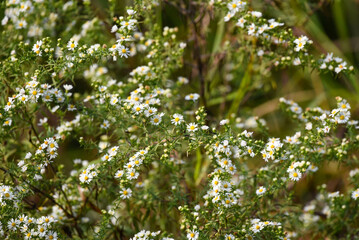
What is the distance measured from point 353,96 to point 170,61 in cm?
163

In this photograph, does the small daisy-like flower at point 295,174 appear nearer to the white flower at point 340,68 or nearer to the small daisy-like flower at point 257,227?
the small daisy-like flower at point 257,227

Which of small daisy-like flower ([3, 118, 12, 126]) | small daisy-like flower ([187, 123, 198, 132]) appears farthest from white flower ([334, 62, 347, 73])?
small daisy-like flower ([3, 118, 12, 126])

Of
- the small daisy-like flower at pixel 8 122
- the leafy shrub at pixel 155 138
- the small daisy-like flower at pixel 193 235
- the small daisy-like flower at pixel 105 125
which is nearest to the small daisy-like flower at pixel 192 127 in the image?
the leafy shrub at pixel 155 138

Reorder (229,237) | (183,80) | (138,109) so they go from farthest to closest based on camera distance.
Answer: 1. (183,80)
2. (138,109)
3. (229,237)

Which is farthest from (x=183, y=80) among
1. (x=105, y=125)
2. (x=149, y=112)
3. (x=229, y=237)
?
(x=229, y=237)

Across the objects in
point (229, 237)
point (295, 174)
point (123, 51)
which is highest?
point (123, 51)

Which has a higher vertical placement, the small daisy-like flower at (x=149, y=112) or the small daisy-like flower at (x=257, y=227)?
the small daisy-like flower at (x=149, y=112)

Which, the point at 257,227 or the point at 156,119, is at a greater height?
the point at 156,119

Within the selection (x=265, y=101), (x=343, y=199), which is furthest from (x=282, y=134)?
(x=343, y=199)

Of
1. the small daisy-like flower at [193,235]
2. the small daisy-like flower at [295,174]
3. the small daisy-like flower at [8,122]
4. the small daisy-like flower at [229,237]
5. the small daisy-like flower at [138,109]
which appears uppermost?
the small daisy-like flower at [8,122]

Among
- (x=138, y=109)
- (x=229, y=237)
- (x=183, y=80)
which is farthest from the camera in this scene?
(x=183, y=80)

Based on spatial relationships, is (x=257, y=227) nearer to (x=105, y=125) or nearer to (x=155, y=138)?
(x=155, y=138)

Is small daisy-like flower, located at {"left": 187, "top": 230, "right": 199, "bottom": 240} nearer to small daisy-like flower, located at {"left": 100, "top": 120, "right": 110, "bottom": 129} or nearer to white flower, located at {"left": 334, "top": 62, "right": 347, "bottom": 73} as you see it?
small daisy-like flower, located at {"left": 100, "top": 120, "right": 110, "bottom": 129}

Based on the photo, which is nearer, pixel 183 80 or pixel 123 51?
pixel 123 51
